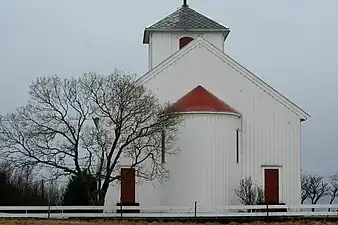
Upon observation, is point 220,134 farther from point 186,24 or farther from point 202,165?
point 186,24

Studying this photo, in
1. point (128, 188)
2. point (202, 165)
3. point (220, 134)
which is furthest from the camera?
point (128, 188)

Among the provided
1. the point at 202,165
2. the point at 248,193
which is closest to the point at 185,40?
the point at 202,165

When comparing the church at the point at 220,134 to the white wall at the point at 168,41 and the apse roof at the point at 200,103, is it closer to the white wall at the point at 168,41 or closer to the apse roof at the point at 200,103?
the apse roof at the point at 200,103

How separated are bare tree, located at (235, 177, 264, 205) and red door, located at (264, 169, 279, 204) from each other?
0.99 metres

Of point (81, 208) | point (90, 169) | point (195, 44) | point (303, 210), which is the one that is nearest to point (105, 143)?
point (90, 169)

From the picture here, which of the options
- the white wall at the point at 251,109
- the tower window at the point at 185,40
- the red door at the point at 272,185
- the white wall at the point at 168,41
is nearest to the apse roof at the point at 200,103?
the white wall at the point at 251,109

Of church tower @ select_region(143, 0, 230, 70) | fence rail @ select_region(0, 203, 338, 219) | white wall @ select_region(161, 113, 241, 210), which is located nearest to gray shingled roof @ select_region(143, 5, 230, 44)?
church tower @ select_region(143, 0, 230, 70)

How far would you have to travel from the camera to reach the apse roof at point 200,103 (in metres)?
42.5

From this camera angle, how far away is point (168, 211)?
41062 mm

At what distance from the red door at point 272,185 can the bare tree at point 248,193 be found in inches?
38.9

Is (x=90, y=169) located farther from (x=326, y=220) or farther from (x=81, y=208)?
(x=326, y=220)

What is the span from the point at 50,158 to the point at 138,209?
585cm

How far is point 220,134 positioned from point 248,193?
359 cm

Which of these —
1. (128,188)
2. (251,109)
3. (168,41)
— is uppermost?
(168,41)
